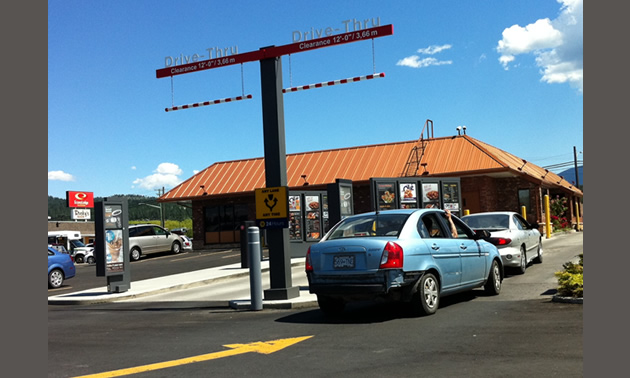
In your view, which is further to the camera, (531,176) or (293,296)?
(531,176)

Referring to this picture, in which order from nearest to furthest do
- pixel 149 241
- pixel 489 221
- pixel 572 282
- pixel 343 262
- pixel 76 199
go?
pixel 343 262, pixel 572 282, pixel 489 221, pixel 149 241, pixel 76 199

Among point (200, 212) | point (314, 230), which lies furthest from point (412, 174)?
point (200, 212)

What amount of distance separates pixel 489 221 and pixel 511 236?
3.55ft

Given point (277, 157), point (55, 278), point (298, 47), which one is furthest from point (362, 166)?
point (277, 157)

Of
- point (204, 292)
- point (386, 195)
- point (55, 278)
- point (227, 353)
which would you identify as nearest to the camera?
point (227, 353)

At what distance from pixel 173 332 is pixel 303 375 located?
397 centimetres

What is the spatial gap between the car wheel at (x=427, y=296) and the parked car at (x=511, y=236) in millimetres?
4580

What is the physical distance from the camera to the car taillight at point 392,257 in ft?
29.4

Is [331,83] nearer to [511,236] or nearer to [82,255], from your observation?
[511,236]

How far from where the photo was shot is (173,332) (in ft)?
31.1

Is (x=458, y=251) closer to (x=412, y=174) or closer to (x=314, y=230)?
(x=314, y=230)

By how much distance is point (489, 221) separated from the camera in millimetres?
15008

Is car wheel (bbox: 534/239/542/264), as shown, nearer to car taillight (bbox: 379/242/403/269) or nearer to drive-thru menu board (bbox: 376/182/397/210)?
drive-thru menu board (bbox: 376/182/397/210)

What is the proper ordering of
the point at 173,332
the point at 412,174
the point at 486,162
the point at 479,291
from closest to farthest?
the point at 173,332 < the point at 479,291 < the point at 486,162 < the point at 412,174
